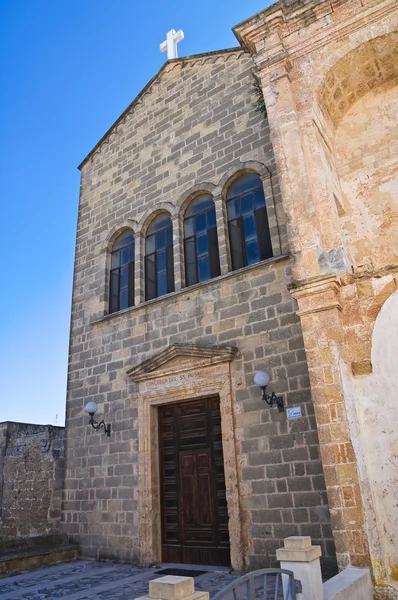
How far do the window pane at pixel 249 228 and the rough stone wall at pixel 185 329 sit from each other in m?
0.48

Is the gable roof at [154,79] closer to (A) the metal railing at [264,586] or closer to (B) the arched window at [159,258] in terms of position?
(B) the arched window at [159,258]

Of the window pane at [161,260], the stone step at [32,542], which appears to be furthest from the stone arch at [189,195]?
the stone step at [32,542]

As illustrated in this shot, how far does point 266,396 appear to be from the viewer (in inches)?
244

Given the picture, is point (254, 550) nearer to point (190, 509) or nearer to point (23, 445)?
point (190, 509)

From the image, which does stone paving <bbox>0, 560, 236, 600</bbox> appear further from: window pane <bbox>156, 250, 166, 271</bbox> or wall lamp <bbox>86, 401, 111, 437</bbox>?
window pane <bbox>156, 250, 166, 271</bbox>

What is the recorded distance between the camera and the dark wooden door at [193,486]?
259 inches

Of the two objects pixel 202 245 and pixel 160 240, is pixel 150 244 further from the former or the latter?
pixel 202 245

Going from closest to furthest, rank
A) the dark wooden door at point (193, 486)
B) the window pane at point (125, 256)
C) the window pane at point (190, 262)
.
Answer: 1. the dark wooden door at point (193, 486)
2. the window pane at point (190, 262)
3. the window pane at point (125, 256)

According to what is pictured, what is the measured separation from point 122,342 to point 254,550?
4.22 m

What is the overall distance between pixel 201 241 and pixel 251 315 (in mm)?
2064

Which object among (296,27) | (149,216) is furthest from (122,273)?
(296,27)

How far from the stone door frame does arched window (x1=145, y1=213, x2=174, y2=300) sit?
5.23 ft

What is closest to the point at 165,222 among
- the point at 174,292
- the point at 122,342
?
the point at 174,292

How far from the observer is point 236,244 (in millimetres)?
7766
